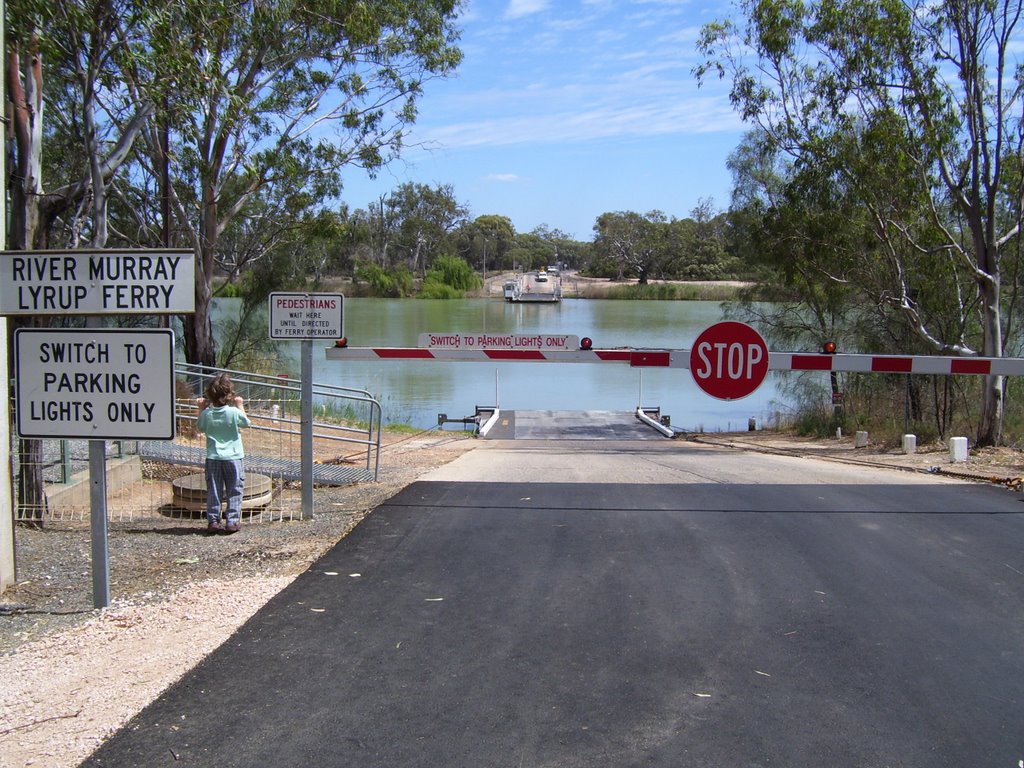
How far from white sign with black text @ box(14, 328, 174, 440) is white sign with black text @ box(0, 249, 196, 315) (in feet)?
0.48

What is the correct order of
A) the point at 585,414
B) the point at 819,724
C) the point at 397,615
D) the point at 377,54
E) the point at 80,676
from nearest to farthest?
1. the point at 819,724
2. the point at 80,676
3. the point at 397,615
4. the point at 377,54
5. the point at 585,414

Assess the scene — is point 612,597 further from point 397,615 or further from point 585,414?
point 585,414

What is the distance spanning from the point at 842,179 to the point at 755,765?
1806cm

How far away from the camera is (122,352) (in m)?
5.48

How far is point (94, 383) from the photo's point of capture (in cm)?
A: 547

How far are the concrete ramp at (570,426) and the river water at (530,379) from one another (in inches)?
62.4

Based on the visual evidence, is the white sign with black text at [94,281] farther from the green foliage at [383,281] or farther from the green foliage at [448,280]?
the green foliage at [448,280]

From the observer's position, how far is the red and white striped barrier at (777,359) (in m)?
11.8

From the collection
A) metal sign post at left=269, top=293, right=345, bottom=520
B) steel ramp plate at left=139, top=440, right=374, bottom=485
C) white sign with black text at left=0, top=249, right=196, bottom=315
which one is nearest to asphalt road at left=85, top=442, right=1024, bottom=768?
metal sign post at left=269, top=293, right=345, bottom=520

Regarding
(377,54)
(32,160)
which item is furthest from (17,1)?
(377,54)

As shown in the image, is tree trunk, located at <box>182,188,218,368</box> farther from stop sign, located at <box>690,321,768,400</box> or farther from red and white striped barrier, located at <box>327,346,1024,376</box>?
stop sign, located at <box>690,321,768,400</box>

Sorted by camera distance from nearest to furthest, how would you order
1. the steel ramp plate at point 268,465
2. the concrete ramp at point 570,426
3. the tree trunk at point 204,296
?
the steel ramp plate at point 268,465 → the tree trunk at point 204,296 → the concrete ramp at point 570,426

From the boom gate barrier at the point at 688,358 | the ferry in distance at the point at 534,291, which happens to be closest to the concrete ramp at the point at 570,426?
the boom gate barrier at the point at 688,358

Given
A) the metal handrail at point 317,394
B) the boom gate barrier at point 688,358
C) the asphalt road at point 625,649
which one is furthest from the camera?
the boom gate barrier at point 688,358
